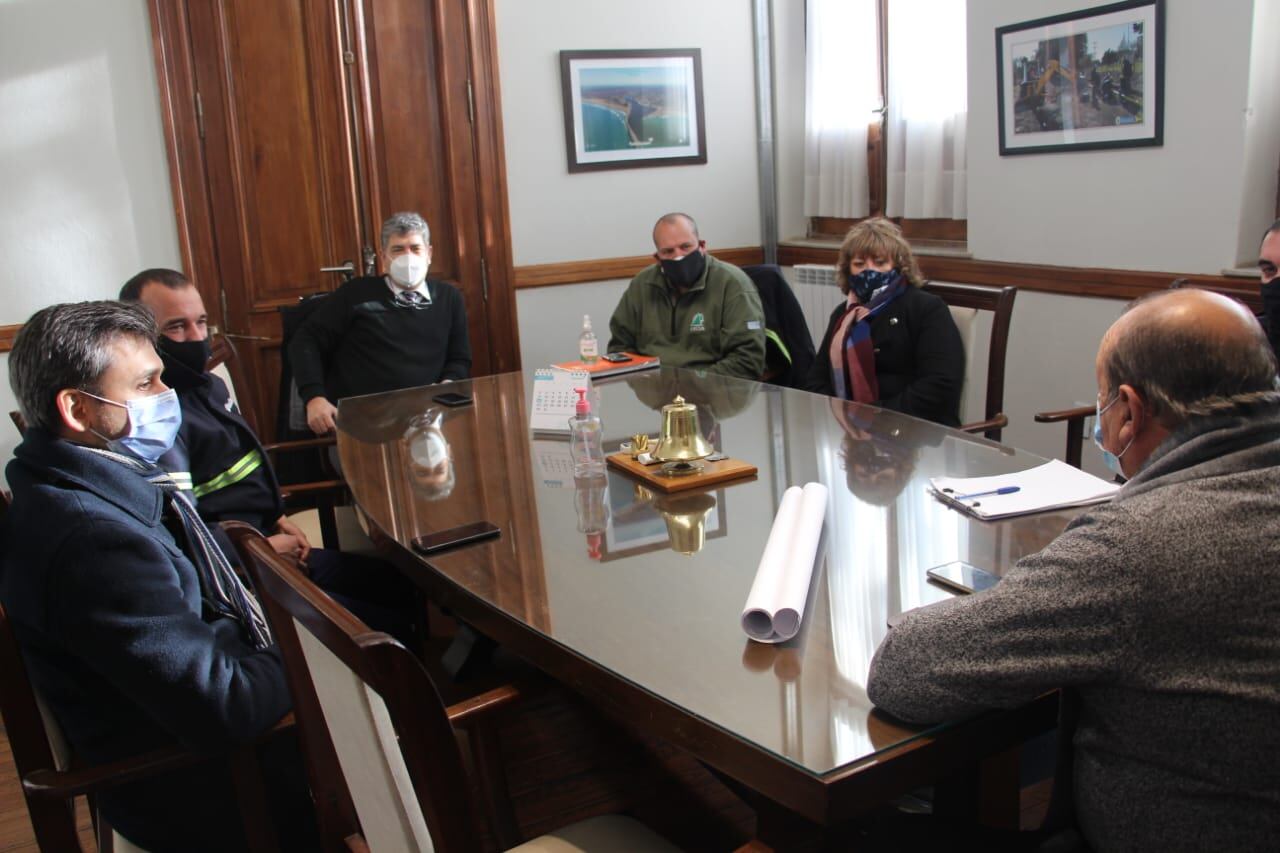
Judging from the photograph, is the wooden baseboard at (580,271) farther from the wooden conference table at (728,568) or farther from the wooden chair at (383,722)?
the wooden chair at (383,722)

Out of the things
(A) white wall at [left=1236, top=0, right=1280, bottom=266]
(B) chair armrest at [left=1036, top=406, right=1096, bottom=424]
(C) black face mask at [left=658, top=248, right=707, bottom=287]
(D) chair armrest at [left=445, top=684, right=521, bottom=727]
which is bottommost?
(D) chair armrest at [left=445, top=684, right=521, bottom=727]

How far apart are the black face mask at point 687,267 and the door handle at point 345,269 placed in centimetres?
143

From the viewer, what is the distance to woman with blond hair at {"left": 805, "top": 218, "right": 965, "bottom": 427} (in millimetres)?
2951

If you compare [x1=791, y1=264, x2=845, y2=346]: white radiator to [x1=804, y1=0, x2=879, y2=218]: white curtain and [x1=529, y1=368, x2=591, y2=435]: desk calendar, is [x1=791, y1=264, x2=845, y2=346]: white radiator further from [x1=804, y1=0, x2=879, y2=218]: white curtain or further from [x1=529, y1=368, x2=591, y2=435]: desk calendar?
[x1=529, y1=368, x2=591, y2=435]: desk calendar

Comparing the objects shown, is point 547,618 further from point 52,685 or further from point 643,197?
point 643,197

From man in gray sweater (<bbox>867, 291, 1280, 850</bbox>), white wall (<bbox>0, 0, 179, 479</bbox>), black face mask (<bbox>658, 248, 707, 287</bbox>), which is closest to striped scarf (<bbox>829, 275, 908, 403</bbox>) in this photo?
black face mask (<bbox>658, 248, 707, 287</bbox>)

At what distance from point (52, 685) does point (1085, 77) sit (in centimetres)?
329

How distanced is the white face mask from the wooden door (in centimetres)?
85

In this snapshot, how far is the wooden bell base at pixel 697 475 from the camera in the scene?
6.57ft

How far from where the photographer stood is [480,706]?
1.35 m

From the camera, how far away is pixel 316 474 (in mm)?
3477

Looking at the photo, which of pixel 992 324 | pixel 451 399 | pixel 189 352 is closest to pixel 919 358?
pixel 992 324

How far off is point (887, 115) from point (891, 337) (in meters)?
1.72

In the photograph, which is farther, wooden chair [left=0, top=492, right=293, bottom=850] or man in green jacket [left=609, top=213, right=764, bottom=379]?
man in green jacket [left=609, top=213, right=764, bottom=379]
